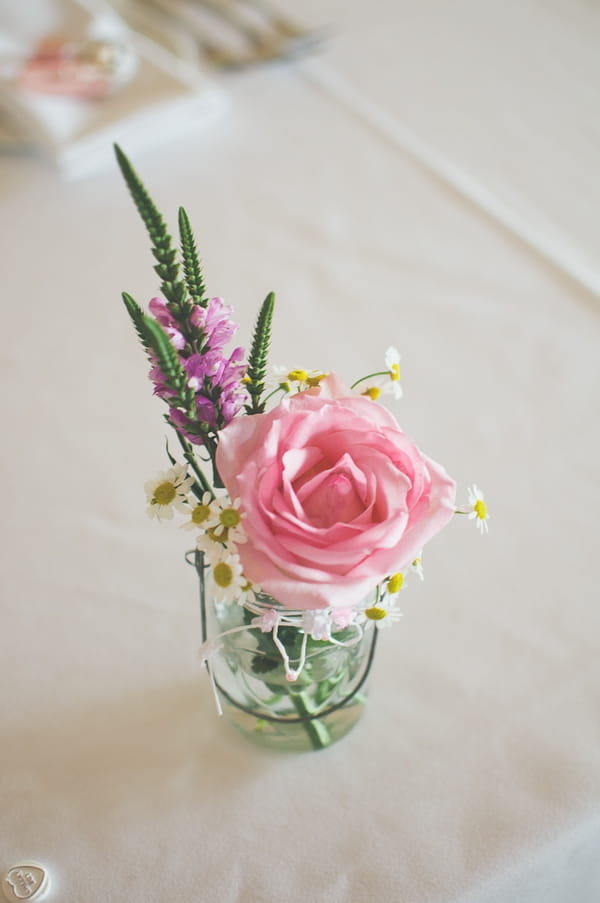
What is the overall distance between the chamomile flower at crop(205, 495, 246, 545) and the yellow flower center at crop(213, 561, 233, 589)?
0.04ft

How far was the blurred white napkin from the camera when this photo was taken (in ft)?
3.23

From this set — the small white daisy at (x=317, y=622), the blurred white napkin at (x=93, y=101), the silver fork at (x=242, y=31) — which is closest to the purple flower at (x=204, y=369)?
the small white daisy at (x=317, y=622)

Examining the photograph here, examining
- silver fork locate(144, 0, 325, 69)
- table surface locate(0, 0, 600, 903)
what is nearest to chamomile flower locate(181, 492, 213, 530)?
table surface locate(0, 0, 600, 903)

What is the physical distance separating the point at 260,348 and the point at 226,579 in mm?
117

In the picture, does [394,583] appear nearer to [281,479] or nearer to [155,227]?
[281,479]

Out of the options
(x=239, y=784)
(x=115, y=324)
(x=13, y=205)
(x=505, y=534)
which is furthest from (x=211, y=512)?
(x=13, y=205)

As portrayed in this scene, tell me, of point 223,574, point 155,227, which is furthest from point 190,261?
point 223,574

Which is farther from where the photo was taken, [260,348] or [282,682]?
[282,682]

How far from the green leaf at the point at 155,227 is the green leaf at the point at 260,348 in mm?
46

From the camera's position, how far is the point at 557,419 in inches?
30.2

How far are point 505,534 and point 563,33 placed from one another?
822mm

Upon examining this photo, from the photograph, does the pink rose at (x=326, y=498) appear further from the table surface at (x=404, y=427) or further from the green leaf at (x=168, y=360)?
the table surface at (x=404, y=427)

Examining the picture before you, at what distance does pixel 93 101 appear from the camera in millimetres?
1016

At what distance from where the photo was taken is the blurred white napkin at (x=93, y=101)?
0.98 metres
